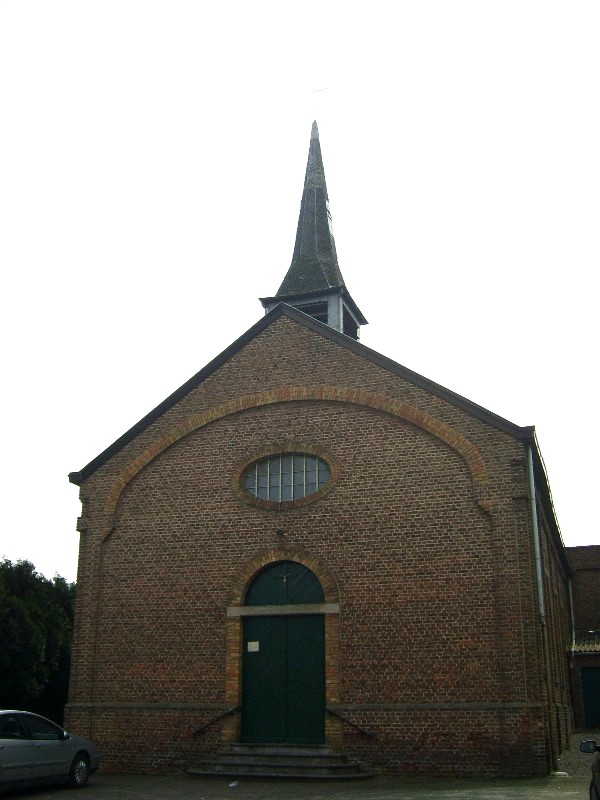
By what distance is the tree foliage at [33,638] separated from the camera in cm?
2570

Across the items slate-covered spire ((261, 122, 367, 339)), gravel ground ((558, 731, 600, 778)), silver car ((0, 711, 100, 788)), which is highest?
slate-covered spire ((261, 122, 367, 339))

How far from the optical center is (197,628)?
17.4 meters

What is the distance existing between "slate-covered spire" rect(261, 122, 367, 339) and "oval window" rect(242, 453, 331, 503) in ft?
14.7

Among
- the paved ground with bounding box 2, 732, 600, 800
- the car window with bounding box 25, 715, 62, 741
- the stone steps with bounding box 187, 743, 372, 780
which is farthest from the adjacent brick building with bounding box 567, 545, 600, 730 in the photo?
the car window with bounding box 25, 715, 62, 741

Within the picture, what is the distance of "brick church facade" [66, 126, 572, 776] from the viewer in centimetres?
1534

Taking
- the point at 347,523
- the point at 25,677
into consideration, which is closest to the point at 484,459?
the point at 347,523

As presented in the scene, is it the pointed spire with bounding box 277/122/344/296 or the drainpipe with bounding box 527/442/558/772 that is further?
the pointed spire with bounding box 277/122/344/296

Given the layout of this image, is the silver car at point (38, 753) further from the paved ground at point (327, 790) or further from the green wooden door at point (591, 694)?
the green wooden door at point (591, 694)

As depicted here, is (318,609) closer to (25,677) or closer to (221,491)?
(221,491)

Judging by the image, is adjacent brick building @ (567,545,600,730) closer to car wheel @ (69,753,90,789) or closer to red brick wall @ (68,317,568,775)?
red brick wall @ (68,317,568,775)

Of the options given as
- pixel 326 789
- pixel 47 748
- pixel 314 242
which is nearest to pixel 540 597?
pixel 326 789

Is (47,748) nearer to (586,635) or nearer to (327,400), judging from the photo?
(327,400)

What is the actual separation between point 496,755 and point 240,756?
182 inches

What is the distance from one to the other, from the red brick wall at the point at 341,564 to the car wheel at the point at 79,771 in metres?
2.16
